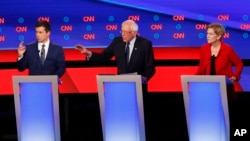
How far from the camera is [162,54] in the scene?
770cm

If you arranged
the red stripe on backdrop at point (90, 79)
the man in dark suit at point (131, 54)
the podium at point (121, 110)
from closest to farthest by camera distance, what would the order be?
1. the podium at point (121, 110)
2. the man in dark suit at point (131, 54)
3. the red stripe on backdrop at point (90, 79)

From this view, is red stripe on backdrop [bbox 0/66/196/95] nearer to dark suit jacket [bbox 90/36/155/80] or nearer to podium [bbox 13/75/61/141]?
dark suit jacket [bbox 90/36/155/80]

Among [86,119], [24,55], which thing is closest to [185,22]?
[24,55]

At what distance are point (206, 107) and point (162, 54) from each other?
11.6 feet

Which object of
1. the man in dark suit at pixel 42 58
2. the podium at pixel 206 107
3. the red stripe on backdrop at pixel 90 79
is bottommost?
the podium at pixel 206 107

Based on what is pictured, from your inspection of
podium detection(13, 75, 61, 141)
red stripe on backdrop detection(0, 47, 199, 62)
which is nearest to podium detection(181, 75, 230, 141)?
podium detection(13, 75, 61, 141)

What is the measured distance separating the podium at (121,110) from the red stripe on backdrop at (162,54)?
339 cm

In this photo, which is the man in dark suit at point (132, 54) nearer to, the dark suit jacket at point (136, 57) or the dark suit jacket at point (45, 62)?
the dark suit jacket at point (136, 57)

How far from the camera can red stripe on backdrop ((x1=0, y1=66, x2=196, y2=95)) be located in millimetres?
7816

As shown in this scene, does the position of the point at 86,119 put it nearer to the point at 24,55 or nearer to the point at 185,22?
the point at 24,55

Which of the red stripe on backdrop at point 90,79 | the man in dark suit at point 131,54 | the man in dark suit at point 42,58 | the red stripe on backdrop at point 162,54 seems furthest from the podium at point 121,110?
the red stripe on backdrop at point 90,79

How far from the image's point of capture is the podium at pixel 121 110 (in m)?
4.31

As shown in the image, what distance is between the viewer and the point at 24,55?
19.7 ft

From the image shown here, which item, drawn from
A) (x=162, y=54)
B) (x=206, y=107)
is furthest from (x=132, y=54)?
(x=206, y=107)
